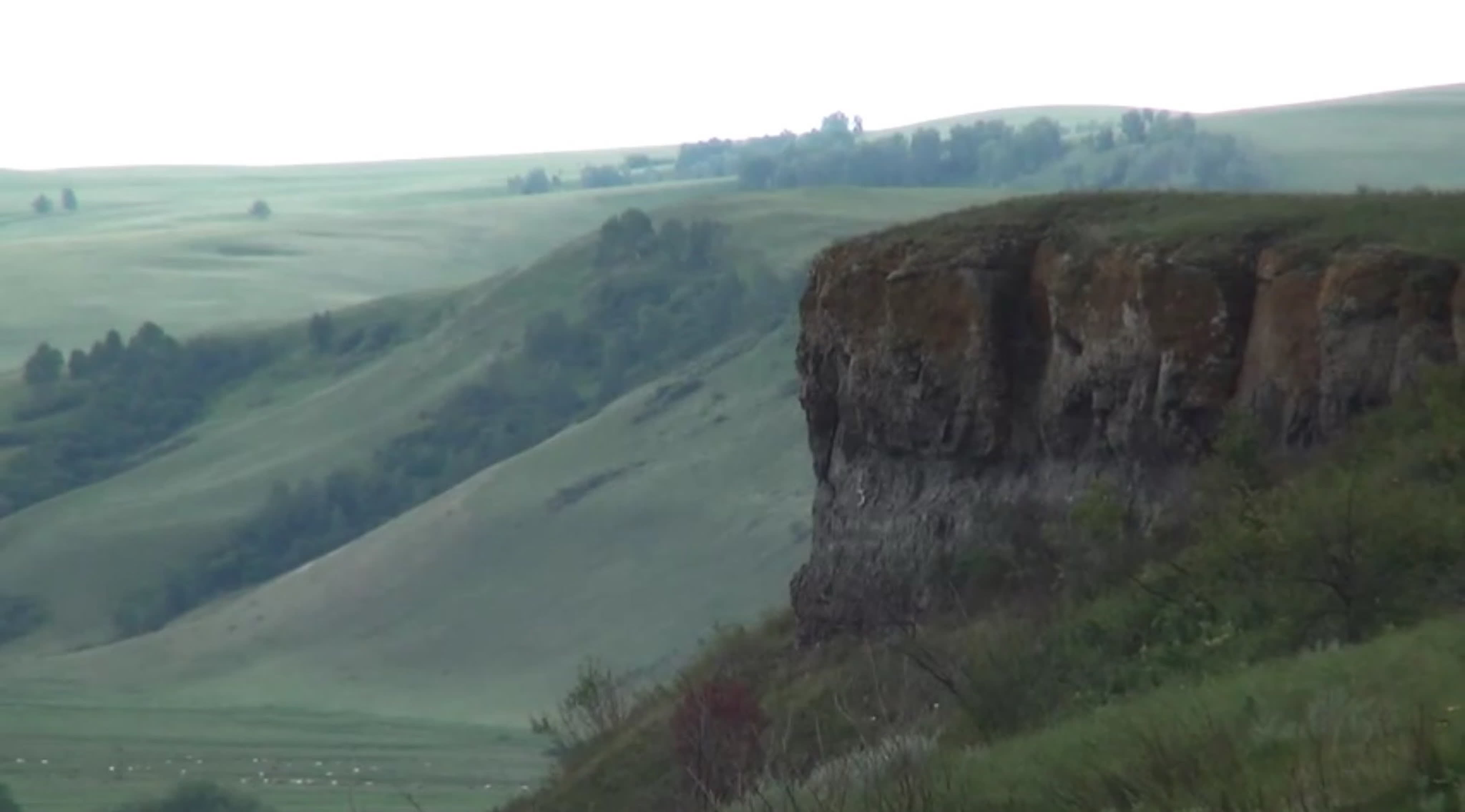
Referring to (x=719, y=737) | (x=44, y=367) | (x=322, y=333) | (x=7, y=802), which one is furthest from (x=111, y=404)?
(x=719, y=737)

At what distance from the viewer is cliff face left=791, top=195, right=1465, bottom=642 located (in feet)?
61.6

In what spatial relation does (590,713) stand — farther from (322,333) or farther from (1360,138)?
(1360,138)

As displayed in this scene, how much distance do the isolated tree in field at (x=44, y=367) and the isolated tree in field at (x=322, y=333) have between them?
13264 millimetres

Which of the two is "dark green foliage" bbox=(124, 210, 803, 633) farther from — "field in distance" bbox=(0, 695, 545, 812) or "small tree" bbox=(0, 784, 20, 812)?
"small tree" bbox=(0, 784, 20, 812)

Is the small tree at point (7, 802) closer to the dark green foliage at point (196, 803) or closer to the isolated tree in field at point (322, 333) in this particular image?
the dark green foliage at point (196, 803)

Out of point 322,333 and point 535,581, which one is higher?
point 322,333

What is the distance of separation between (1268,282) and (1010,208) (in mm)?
4403

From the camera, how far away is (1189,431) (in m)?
20.3

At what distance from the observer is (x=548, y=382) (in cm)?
11538

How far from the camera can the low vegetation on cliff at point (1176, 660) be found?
380 inches

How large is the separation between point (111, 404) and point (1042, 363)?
114 metres

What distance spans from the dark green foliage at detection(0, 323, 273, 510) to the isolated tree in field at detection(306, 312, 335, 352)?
313cm

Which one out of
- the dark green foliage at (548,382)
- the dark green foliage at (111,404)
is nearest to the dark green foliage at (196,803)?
the dark green foliage at (548,382)

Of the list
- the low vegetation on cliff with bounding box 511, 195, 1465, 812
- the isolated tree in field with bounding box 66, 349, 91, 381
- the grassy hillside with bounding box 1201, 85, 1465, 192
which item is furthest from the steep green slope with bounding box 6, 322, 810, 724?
the grassy hillside with bounding box 1201, 85, 1465, 192
